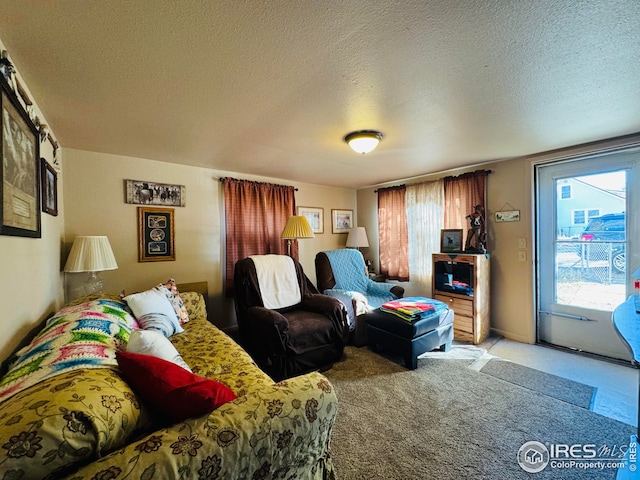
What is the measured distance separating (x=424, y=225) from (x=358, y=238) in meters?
1.09

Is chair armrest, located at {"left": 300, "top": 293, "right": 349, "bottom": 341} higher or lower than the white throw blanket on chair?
lower

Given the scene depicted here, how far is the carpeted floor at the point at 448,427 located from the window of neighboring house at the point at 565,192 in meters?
2.10

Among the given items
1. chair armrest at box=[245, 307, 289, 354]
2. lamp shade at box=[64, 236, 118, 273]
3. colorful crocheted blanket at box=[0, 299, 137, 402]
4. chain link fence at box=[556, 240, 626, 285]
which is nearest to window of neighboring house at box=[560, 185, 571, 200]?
chain link fence at box=[556, 240, 626, 285]

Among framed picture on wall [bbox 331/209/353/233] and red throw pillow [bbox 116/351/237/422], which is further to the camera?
framed picture on wall [bbox 331/209/353/233]

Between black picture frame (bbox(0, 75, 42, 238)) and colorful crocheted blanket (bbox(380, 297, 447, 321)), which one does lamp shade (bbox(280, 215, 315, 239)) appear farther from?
black picture frame (bbox(0, 75, 42, 238))

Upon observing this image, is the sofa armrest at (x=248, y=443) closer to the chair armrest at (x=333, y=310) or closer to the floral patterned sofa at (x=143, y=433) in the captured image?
the floral patterned sofa at (x=143, y=433)

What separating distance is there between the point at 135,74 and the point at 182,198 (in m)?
1.93

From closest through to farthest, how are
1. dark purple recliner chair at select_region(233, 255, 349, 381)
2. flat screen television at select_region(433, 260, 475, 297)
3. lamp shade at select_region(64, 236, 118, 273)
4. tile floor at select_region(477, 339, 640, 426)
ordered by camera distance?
tile floor at select_region(477, 339, 640, 426) < lamp shade at select_region(64, 236, 118, 273) < dark purple recliner chair at select_region(233, 255, 349, 381) < flat screen television at select_region(433, 260, 475, 297)

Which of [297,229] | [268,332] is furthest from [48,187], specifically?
[297,229]

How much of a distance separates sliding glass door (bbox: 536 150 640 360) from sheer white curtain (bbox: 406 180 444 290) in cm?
111

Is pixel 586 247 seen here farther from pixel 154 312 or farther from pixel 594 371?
pixel 154 312

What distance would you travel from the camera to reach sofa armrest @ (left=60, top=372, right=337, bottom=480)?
0.71 meters

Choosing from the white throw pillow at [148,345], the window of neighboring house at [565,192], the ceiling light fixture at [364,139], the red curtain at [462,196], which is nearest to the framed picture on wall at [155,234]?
the white throw pillow at [148,345]

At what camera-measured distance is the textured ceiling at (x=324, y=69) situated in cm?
107
